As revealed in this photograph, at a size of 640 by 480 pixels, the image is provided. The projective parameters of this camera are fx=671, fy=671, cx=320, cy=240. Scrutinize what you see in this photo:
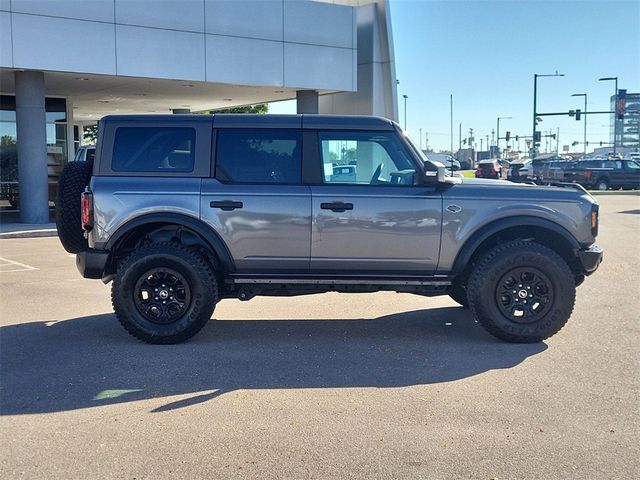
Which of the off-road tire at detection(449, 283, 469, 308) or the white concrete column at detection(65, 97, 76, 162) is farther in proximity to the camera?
the white concrete column at detection(65, 97, 76, 162)

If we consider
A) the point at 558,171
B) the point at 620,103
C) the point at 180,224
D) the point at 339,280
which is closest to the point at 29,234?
the point at 180,224

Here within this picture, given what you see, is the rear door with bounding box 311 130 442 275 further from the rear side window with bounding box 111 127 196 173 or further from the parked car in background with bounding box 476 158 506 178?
the parked car in background with bounding box 476 158 506 178

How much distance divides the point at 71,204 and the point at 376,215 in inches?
117

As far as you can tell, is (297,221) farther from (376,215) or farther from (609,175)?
(609,175)

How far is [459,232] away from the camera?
6355mm

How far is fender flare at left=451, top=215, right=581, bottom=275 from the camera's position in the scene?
6.35 m

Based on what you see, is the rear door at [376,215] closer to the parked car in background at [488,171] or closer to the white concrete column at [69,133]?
the white concrete column at [69,133]

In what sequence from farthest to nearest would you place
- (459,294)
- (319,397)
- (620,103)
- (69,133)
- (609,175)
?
1. (620,103)
2. (609,175)
3. (69,133)
4. (459,294)
5. (319,397)

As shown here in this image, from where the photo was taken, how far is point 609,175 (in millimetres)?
37938

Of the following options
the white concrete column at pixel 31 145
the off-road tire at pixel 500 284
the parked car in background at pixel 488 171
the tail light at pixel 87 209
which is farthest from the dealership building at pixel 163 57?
the parked car in background at pixel 488 171

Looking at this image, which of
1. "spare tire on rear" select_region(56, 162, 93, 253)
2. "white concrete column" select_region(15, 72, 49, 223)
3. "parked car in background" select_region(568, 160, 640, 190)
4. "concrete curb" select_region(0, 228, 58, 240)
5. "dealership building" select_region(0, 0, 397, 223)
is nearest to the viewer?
"spare tire on rear" select_region(56, 162, 93, 253)

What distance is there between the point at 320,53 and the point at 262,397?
680 inches

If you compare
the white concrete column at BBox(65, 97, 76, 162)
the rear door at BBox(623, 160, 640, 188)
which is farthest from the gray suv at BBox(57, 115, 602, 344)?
the rear door at BBox(623, 160, 640, 188)

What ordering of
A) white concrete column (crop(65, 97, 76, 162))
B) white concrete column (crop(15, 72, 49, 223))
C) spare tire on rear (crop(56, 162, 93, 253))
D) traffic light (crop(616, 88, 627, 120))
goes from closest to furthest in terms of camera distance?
spare tire on rear (crop(56, 162, 93, 253)) → white concrete column (crop(15, 72, 49, 223)) → white concrete column (crop(65, 97, 76, 162)) → traffic light (crop(616, 88, 627, 120))
